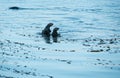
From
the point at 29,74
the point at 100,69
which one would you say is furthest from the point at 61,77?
the point at 100,69

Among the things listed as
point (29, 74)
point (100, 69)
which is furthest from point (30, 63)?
point (100, 69)

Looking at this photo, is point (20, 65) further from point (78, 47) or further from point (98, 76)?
point (78, 47)

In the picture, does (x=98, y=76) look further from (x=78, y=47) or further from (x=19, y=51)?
(x=78, y=47)

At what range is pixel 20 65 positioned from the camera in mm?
12711

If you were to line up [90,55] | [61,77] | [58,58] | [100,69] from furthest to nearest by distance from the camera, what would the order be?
[90,55] < [58,58] < [100,69] < [61,77]

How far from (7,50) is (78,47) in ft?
16.0

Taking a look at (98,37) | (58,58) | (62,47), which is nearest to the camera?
(58,58)

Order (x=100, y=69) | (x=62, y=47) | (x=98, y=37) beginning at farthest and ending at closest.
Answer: (x=98, y=37), (x=62, y=47), (x=100, y=69)

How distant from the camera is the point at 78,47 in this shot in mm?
19000

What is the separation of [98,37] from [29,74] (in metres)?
13.9

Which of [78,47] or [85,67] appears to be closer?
[85,67]

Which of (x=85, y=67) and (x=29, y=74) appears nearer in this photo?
(x=29, y=74)

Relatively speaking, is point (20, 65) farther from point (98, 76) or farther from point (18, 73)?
point (98, 76)

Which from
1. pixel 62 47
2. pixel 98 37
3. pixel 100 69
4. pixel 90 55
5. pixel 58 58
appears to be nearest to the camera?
pixel 100 69
